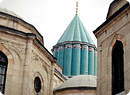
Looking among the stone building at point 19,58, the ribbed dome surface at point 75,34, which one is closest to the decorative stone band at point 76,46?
the ribbed dome surface at point 75,34

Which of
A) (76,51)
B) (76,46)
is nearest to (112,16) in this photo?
(76,51)

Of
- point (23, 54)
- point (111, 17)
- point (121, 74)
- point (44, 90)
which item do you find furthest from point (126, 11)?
point (44, 90)

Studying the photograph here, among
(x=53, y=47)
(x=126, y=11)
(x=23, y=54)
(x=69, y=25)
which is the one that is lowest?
(x=23, y=54)

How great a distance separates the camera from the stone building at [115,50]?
1484 centimetres

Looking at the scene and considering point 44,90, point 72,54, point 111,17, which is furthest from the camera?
point 72,54

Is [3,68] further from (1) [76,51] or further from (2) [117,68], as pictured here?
(1) [76,51]

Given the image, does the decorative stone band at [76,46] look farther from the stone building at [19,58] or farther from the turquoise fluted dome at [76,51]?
the stone building at [19,58]

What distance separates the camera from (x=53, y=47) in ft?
135

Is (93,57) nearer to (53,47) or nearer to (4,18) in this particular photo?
(53,47)

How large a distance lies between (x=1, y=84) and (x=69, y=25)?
76.9 feet

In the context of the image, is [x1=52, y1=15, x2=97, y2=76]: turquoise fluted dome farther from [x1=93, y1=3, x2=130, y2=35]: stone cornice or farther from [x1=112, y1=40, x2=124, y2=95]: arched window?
[x1=112, y1=40, x2=124, y2=95]: arched window

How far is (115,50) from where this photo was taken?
16.1m

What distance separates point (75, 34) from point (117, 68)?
963 inches

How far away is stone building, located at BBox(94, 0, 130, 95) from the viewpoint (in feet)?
48.7
